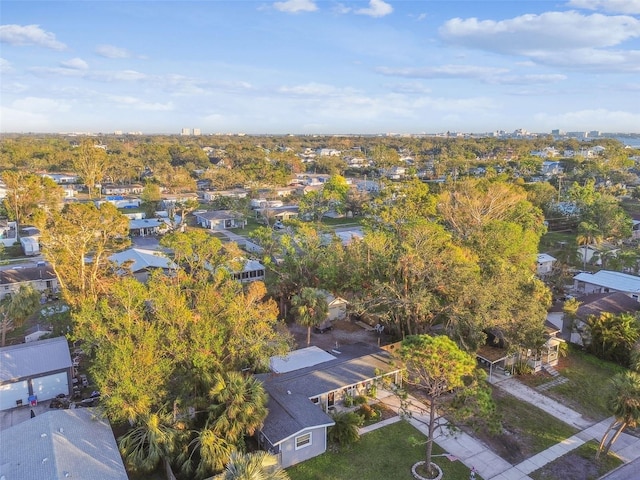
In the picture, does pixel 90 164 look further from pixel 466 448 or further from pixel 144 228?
pixel 466 448

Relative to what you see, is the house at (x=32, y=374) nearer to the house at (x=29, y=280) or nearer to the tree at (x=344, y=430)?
the tree at (x=344, y=430)

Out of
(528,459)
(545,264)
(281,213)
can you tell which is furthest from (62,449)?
(281,213)

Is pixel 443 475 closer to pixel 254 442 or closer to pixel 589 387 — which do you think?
pixel 254 442

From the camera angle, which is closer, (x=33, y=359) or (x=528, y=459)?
(x=528, y=459)

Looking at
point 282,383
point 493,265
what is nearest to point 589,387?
point 493,265

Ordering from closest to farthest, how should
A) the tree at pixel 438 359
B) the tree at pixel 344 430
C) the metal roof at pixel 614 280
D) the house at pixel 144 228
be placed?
the tree at pixel 438 359, the tree at pixel 344 430, the metal roof at pixel 614 280, the house at pixel 144 228

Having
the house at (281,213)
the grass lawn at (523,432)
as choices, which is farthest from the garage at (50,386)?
the house at (281,213)

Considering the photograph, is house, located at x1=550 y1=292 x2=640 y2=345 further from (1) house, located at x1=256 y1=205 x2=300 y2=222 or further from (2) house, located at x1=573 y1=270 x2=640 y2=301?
(1) house, located at x1=256 y1=205 x2=300 y2=222
